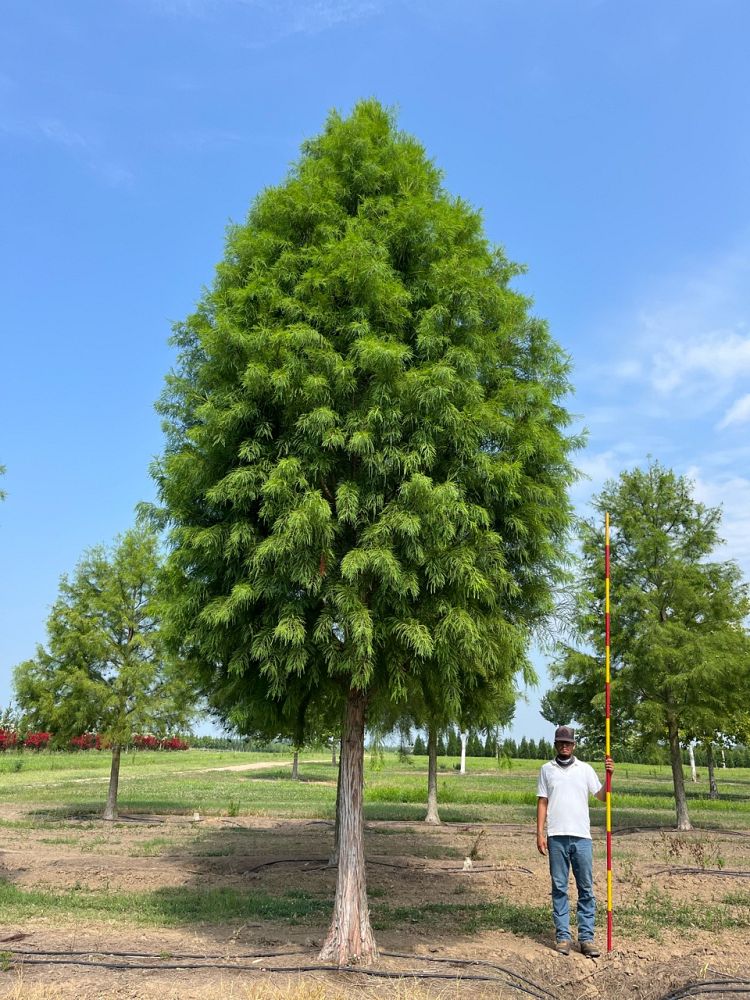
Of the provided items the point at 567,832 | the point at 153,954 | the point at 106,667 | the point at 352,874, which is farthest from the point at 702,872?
the point at 106,667

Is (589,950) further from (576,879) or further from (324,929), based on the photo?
(324,929)

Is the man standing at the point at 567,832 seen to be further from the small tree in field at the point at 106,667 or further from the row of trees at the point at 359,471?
the small tree in field at the point at 106,667

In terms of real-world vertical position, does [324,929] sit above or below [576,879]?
below

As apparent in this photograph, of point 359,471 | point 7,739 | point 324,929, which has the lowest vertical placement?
point 7,739

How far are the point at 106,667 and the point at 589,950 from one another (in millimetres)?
19472

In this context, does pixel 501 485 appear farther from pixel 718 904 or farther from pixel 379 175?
pixel 718 904

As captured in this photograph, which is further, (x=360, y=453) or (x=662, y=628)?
(x=662, y=628)

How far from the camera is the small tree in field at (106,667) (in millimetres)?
23094

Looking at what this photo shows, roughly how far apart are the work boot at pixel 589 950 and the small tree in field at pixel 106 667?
1673cm

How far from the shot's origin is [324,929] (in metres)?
9.27

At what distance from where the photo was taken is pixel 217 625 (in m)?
7.97

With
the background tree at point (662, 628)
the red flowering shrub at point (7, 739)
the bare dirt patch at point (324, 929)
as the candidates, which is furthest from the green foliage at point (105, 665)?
the red flowering shrub at point (7, 739)

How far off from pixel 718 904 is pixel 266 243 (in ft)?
35.7

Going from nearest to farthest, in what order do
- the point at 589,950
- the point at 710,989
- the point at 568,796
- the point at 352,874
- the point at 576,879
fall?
the point at 710,989, the point at 589,950, the point at 576,879, the point at 352,874, the point at 568,796
